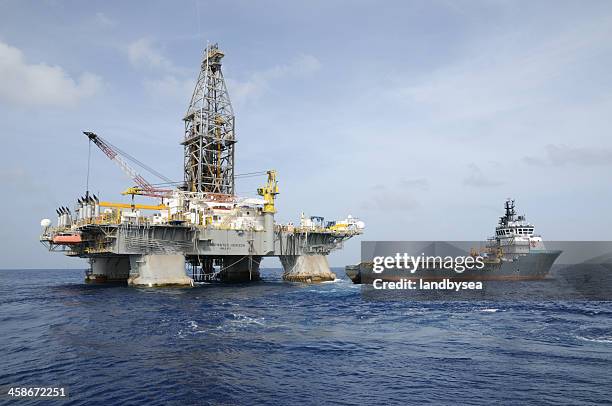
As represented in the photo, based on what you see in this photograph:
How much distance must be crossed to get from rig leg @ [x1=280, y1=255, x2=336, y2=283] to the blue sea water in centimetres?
3032

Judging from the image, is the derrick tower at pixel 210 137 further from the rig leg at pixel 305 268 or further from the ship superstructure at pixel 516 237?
the ship superstructure at pixel 516 237

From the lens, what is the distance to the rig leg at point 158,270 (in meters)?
55.3

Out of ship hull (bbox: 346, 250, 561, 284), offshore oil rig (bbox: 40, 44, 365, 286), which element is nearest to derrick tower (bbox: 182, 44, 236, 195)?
offshore oil rig (bbox: 40, 44, 365, 286)

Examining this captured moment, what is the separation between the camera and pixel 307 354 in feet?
73.4

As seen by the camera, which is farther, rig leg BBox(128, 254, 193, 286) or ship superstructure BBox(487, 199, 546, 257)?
ship superstructure BBox(487, 199, 546, 257)

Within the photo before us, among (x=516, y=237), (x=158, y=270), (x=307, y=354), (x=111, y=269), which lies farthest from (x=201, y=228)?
(x=516, y=237)

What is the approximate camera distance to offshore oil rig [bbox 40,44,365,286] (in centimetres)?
5591

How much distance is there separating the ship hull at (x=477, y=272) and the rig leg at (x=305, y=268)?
701cm

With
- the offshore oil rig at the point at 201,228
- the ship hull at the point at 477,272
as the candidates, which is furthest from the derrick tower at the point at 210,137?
the ship hull at the point at 477,272

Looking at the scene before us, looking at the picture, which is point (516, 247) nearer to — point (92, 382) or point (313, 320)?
point (313, 320)

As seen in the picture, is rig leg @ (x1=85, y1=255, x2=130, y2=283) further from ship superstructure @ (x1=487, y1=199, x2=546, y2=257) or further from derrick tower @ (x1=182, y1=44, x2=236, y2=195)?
ship superstructure @ (x1=487, y1=199, x2=546, y2=257)

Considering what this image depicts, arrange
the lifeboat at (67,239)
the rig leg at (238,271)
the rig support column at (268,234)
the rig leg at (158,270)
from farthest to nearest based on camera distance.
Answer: the rig leg at (238,271), the rig support column at (268,234), the lifeboat at (67,239), the rig leg at (158,270)

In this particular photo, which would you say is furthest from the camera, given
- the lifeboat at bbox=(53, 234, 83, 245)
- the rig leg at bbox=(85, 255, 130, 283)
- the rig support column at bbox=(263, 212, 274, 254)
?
the rig leg at bbox=(85, 255, 130, 283)

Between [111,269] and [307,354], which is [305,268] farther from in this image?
[307,354]
